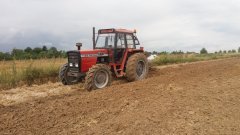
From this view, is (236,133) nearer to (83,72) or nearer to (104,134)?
(104,134)

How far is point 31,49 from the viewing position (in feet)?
127

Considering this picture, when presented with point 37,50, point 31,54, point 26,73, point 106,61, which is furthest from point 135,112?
point 37,50

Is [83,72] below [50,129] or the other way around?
the other way around

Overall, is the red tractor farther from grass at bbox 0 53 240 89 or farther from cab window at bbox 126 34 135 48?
grass at bbox 0 53 240 89

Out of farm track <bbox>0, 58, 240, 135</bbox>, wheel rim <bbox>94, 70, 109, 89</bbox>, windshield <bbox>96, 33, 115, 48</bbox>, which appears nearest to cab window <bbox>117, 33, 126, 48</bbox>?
windshield <bbox>96, 33, 115, 48</bbox>

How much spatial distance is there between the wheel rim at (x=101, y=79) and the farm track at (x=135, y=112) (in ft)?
3.55

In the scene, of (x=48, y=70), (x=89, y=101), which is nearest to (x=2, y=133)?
(x=89, y=101)

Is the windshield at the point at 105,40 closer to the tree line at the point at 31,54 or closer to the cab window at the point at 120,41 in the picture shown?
the cab window at the point at 120,41

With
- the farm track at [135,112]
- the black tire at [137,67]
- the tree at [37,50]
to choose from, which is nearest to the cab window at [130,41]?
the black tire at [137,67]

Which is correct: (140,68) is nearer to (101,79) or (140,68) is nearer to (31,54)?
(101,79)

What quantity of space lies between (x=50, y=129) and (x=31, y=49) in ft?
108

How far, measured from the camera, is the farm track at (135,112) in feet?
22.9

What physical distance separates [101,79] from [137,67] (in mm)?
2457

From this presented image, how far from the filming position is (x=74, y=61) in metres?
12.1
